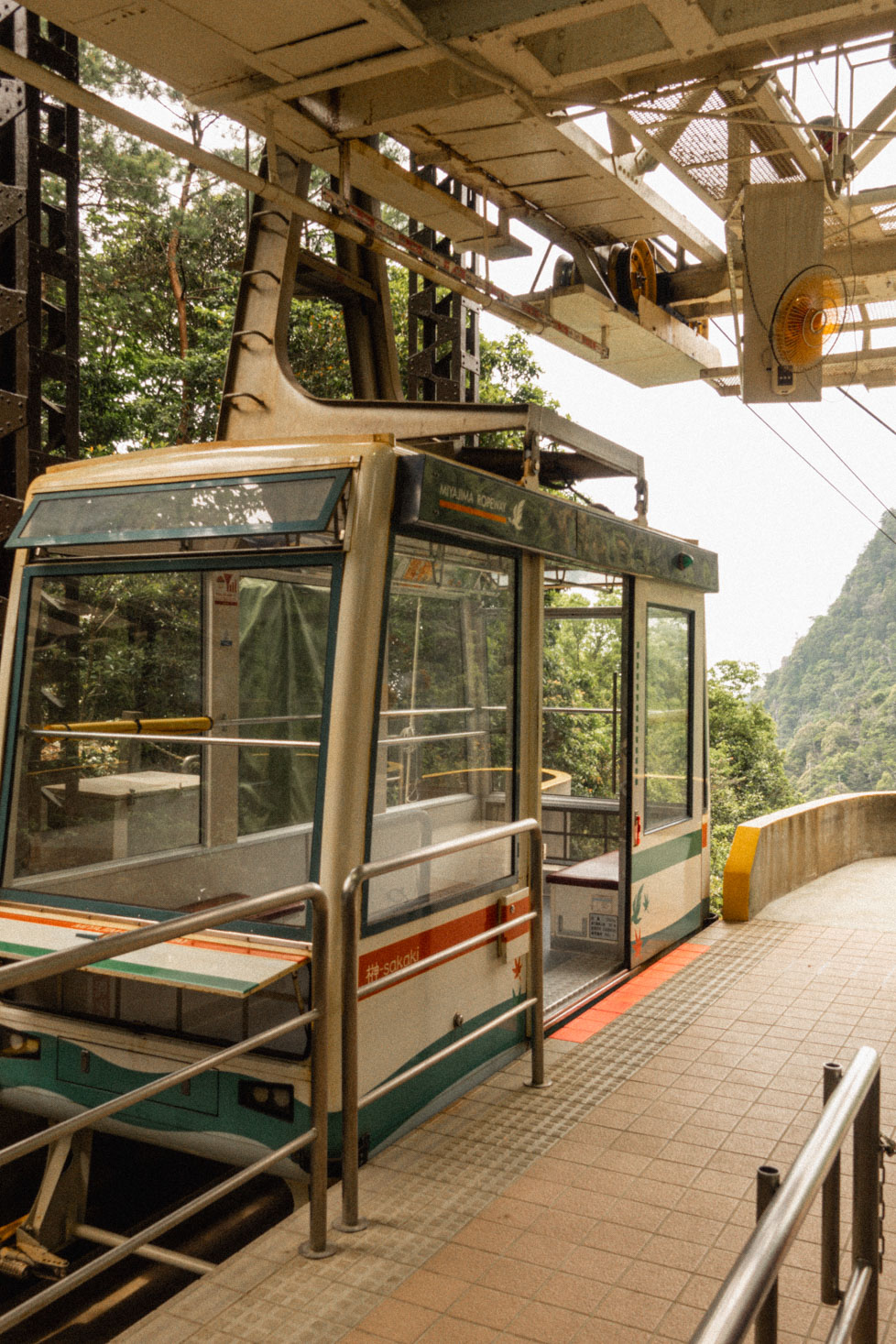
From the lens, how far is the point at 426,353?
9430 millimetres

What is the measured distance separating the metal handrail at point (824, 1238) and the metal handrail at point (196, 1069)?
1.38 m

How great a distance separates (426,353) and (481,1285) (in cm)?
763

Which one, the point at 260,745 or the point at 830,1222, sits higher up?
the point at 260,745

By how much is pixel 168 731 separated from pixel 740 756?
28.4m

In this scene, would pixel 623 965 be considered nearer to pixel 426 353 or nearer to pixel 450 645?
pixel 450 645

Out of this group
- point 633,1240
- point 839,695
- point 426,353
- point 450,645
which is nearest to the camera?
point 633,1240

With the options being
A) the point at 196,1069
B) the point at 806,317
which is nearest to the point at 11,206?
the point at 806,317

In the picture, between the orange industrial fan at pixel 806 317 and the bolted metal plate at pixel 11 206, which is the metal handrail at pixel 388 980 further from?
the bolted metal plate at pixel 11 206

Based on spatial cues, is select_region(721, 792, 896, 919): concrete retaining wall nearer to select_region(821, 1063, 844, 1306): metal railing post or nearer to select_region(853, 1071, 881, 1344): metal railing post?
select_region(821, 1063, 844, 1306): metal railing post

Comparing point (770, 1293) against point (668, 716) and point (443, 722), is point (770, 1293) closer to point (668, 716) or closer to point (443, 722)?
point (443, 722)

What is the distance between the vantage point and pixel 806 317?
638 cm

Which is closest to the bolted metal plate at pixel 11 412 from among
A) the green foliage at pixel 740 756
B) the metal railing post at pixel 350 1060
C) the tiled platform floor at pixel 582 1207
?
the metal railing post at pixel 350 1060

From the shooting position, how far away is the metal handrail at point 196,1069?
91.0 inches

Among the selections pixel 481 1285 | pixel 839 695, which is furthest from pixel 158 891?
pixel 839 695
